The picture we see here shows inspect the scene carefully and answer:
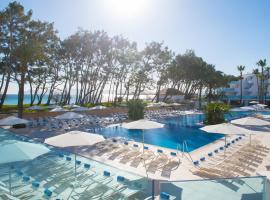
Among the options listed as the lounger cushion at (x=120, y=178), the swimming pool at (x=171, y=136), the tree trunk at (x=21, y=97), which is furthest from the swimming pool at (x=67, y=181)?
the tree trunk at (x=21, y=97)

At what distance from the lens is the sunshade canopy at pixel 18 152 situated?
610 centimetres

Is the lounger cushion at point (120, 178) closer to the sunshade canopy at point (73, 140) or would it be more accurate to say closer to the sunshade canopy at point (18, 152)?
the sunshade canopy at point (18, 152)

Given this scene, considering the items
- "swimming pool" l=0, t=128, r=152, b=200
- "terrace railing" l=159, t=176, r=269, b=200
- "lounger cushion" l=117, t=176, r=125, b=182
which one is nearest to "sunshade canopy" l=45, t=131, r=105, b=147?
"swimming pool" l=0, t=128, r=152, b=200

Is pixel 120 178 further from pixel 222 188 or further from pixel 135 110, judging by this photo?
pixel 135 110

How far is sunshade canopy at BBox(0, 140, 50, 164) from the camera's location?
20.0ft

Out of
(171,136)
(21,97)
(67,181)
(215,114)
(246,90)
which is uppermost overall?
(246,90)

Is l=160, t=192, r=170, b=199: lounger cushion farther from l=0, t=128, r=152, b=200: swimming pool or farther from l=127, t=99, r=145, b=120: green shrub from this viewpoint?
l=127, t=99, r=145, b=120: green shrub

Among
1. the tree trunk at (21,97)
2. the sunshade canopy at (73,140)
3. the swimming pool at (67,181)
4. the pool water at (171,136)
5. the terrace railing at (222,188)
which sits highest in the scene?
the tree trunk at (21,97)

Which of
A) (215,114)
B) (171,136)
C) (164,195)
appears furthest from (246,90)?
(164,195)

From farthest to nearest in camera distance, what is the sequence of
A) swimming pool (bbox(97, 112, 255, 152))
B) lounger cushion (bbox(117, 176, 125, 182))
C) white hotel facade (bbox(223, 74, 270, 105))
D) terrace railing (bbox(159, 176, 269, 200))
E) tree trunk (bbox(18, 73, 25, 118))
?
white hotel facade (bbox(223, 74, 270, 105)), tree trunk (bbox(18, 73, 25, 118)), swimming pool (bbox(97, 112, 255, 152)), lounger cushion (bbox(117, 176, 125, 182)), terrace railing (bbox(159, 176, 269, 200))

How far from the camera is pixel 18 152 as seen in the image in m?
6.34

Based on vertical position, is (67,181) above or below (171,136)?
above

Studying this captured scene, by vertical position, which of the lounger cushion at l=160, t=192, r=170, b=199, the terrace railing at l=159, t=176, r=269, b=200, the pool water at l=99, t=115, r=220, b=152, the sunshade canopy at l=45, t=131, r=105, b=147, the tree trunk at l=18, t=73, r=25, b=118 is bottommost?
the pool water at l=99, t=115, r=220, b=152

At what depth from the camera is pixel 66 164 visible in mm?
8898
